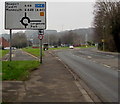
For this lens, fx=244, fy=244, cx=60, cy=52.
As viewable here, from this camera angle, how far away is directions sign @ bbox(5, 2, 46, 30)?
1948 cm

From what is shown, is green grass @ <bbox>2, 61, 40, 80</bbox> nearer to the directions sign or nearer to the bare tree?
the directions sign

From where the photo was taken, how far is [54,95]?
7.57 meters

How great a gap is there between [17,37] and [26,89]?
11679 cm

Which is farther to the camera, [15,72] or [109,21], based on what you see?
[109,21]

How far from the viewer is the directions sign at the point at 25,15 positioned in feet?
63.9

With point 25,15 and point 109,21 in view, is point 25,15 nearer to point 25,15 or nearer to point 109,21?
point 25,15

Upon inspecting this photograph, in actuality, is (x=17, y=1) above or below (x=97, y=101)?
above

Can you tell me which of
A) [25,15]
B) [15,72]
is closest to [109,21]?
[25,15]

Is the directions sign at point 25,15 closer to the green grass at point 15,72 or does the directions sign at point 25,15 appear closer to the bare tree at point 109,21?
the green grass at point 15,72

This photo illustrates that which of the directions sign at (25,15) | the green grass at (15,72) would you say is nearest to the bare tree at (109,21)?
the directions sign at (25,15)

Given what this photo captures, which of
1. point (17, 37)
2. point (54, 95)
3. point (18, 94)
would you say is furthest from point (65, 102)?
point (17, 37)

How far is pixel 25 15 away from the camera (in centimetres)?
1983

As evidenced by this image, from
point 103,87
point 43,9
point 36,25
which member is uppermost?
point 43,9

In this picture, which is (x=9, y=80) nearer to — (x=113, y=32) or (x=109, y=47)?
(x=113, y=32)
